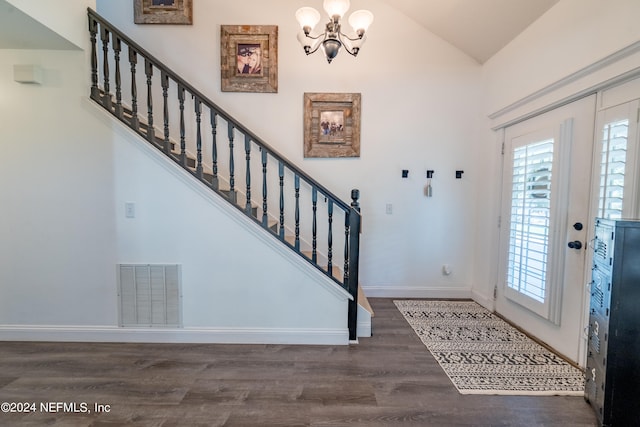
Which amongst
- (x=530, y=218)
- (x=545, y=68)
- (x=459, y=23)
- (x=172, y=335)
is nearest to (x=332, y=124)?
(x=459, y=23)

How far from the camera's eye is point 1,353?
86.7 inches

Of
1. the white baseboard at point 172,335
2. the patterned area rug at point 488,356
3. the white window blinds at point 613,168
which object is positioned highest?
the white window blinds at point 613,168

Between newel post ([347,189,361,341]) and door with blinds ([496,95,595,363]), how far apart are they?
66.4 inches

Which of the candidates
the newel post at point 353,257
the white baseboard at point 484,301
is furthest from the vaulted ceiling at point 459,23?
the white baseboard at point 484,301

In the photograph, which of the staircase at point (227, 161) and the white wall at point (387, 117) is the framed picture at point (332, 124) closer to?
the white wall at point (387, 117)

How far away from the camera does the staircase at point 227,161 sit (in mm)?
2312

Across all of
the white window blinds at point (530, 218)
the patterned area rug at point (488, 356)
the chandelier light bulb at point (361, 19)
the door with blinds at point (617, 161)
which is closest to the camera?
the door with blinds at point (617, 161)

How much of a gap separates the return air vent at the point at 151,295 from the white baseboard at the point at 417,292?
2194 mm

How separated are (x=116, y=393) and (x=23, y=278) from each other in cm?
155

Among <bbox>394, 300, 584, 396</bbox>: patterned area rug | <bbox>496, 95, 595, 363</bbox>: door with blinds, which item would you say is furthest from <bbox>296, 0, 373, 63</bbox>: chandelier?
<bbox>394, 300, 584, 396</bbox>: patterned area rug

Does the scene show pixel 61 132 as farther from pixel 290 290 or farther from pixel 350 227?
pixel 350 227

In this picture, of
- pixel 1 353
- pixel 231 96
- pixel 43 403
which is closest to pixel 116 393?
pixel 43 403

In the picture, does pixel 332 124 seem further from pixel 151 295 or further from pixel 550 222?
pixel 151 295

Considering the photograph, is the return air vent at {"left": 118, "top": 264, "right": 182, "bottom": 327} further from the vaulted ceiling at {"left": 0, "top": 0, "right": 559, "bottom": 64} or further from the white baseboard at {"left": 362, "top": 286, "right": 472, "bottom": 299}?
the white baseboard at {"left": 362, "top": 286, "right": 472, "bottom": 299}
